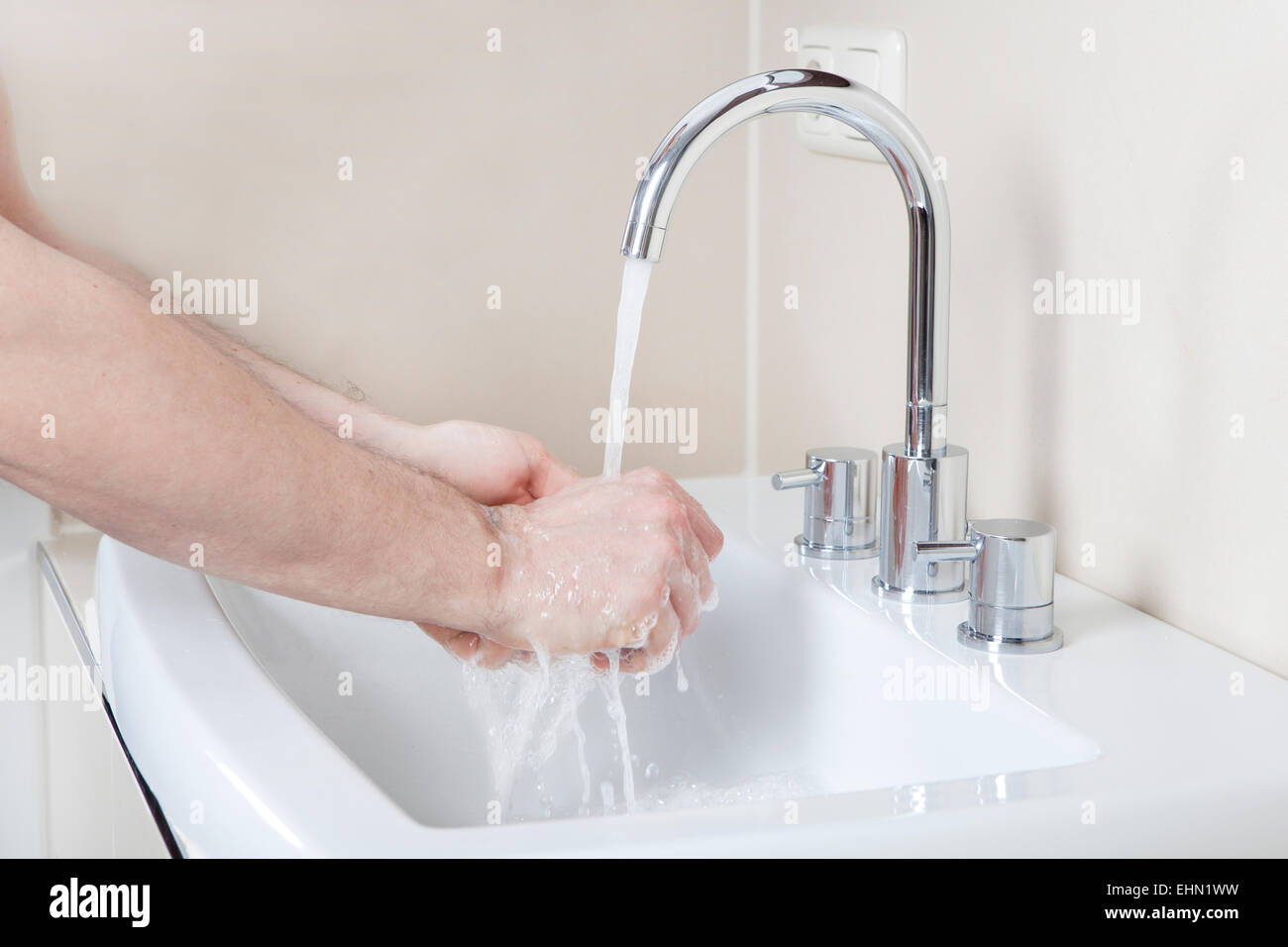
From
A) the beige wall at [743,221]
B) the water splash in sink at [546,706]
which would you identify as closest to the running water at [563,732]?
the water splash in sink at [546,706]

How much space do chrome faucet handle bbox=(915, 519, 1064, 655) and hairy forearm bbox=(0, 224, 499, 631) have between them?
22cm

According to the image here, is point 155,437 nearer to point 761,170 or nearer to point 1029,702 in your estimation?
point 1029,702

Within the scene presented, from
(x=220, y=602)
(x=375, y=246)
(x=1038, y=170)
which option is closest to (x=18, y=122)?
(x=375, y=246)

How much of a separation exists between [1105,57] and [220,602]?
20.9 inches

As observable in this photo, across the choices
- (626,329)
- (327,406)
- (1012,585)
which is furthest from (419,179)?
(1012,585)

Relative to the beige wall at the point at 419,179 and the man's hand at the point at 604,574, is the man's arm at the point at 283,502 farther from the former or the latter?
the beige wall at the point at 419,179

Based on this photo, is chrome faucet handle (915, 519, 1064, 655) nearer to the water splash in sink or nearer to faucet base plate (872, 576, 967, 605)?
faucet base plate (872, 576, 967, 605)

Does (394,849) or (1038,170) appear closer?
(394,849)

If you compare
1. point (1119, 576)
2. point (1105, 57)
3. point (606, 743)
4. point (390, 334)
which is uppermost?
point (1105, 57)

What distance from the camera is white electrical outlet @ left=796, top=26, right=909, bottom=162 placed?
2.64 feet

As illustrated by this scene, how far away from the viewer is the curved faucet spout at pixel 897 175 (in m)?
0.58

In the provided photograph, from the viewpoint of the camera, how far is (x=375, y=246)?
0.94m

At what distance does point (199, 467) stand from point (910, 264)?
1.12 ft

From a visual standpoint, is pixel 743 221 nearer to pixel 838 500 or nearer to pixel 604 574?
pixel 838 500
